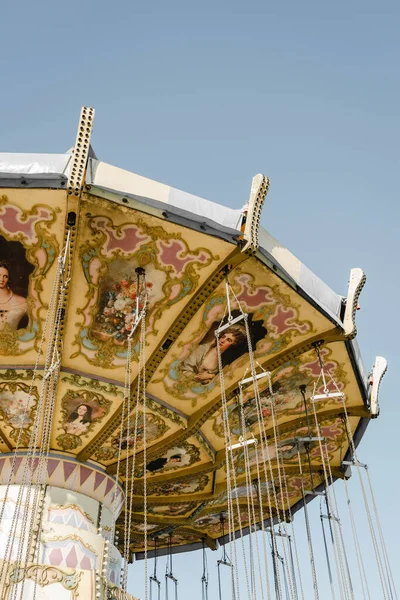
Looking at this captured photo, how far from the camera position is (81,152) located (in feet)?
26.3

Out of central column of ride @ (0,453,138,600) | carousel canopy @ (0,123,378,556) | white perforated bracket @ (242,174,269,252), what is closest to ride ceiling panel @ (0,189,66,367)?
carousel canopy @ (0,123,378,556)

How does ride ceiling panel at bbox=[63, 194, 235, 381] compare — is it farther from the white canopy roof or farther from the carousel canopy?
the white canopy roof

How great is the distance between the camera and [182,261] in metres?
9.20

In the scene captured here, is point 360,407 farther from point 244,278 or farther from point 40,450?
point 40,450

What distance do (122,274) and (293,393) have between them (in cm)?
441

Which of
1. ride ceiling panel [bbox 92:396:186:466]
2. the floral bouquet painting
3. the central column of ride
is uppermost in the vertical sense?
the floral bouquet painting

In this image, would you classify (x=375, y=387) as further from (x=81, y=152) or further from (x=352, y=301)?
(x=81, y=152)

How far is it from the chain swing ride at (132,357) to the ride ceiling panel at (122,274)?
0.02m

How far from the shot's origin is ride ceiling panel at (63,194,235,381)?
8673 mm

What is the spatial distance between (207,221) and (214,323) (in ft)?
6.93

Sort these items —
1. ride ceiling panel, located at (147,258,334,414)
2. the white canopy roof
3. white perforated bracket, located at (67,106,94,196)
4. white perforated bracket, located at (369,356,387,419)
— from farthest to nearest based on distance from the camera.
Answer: white perforated bracket, located at (369,356,387,419) → ride ceiling panel, located at (147,258,334,414) → the white canopy roof → white perforated bracket, located at (67,106,94,196)

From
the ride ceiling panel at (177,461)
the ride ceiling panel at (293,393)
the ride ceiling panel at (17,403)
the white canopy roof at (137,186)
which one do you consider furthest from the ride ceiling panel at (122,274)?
the ride ceiling panel at (177,461)

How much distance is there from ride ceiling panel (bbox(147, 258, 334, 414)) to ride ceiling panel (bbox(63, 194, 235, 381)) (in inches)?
18.2

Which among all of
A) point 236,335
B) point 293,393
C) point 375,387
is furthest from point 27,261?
point 375,387
